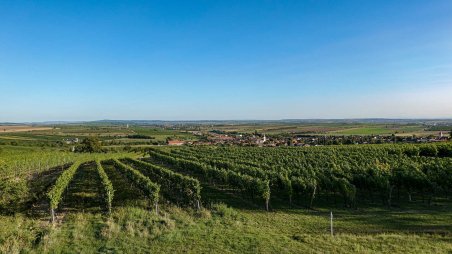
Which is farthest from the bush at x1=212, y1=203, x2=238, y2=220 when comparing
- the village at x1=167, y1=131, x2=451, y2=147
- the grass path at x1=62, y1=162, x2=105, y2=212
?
the village at x1=167, y1=131, x2=451, y2=147

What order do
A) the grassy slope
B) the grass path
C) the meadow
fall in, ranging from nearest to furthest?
the grassy slope < the meadow < the grass path

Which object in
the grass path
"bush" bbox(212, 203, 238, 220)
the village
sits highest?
"bush" bbox(212, 203, 238, 220)

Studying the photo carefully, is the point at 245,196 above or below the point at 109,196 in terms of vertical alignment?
below

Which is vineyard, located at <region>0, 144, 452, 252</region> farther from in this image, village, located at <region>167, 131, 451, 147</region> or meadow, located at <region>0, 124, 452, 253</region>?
village, located at <region>167, 131, 451, 147</region>

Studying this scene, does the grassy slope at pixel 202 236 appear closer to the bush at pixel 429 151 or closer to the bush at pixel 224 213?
the bush at pixel 224 213

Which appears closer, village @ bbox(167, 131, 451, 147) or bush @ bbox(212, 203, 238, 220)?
bush @ bbox(212, 203, 238, 220)

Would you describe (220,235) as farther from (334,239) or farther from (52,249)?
(52,249)

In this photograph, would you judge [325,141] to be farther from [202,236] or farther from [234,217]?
[202,236]

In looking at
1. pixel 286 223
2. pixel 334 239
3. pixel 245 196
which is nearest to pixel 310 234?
pixel 334 239

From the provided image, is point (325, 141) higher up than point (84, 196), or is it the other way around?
point (84, 196)

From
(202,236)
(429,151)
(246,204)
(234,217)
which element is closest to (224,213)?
(234,217)

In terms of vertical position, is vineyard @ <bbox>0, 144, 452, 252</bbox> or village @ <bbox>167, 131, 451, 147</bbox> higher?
vineyard @ <bbox>0, 144, 452, 252</bbox>
